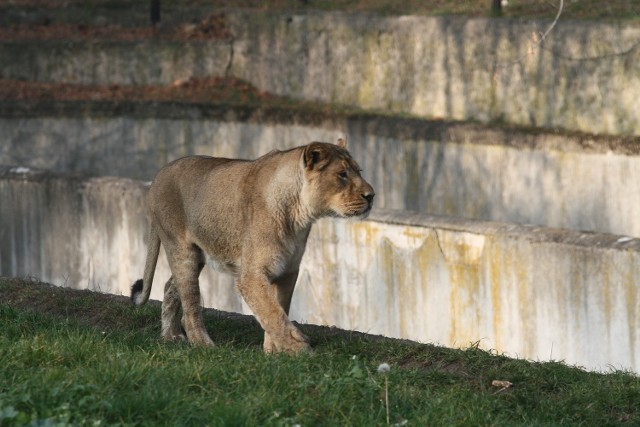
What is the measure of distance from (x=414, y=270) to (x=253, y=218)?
148 inches

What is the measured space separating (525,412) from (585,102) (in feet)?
38.7

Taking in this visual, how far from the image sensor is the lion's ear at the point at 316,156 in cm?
907

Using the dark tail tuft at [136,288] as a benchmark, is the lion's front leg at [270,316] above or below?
above

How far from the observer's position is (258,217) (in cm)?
929

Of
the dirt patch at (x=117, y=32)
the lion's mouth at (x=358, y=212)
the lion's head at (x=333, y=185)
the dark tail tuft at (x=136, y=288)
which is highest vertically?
the dirt patch at (x=117, y=32)

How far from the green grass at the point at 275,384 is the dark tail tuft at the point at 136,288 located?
0.91 meters

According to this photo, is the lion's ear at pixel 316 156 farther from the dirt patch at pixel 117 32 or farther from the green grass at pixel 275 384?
the dirt patch at pixel 117 32

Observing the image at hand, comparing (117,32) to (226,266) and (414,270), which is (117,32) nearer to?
(414,270)

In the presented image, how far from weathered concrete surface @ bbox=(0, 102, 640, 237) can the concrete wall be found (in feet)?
3.94

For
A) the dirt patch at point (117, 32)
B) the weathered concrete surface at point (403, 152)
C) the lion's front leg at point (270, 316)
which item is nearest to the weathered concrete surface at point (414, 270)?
the lion's front leg at point (270, 316)

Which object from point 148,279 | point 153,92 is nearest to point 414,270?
point 148,279

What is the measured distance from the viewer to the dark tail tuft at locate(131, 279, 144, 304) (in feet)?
34.3

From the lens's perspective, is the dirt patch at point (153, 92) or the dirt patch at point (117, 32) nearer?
the dirt patch at point (153, 92)

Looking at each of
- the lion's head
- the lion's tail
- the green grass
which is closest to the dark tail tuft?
the lion's tail
